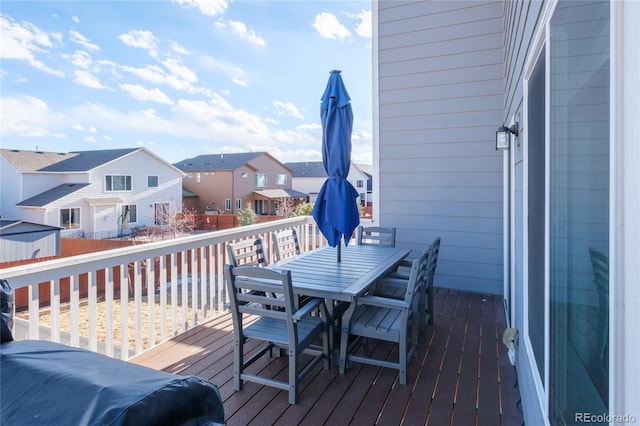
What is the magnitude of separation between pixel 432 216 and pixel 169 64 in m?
26.5

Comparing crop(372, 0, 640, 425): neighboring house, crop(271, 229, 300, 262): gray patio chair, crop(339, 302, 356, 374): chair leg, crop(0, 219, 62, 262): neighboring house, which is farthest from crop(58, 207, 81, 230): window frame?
crop(372, 0, 640, 425): neighboring house

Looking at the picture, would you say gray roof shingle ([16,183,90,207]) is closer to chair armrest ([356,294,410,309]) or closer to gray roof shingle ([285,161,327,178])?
gray roof shingle ([285,161,327,178])

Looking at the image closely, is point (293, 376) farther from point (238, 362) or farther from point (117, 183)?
point (117, 183)

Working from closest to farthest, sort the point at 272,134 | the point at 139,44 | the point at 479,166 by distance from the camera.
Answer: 1. the point at 479,166
2. the point at 139,44
3. the point at 272,134

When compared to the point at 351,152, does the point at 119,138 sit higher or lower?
higher

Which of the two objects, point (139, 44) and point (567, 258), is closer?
point (567, 258)

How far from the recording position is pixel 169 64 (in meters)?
26.1

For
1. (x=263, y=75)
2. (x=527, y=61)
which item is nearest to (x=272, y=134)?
(x=263, y=75)

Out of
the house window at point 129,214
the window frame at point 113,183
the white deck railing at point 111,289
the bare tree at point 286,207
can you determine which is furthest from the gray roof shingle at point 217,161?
the white deck railing at point 111,289

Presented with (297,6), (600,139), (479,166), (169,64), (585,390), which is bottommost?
(585,390)

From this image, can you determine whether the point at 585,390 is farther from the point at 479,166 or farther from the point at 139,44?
the point at 139,44

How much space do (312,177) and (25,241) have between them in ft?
90.4

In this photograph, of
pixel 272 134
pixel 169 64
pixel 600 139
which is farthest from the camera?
pixel 272 134

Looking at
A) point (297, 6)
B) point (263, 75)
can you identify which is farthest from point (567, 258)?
point (263, 75)
